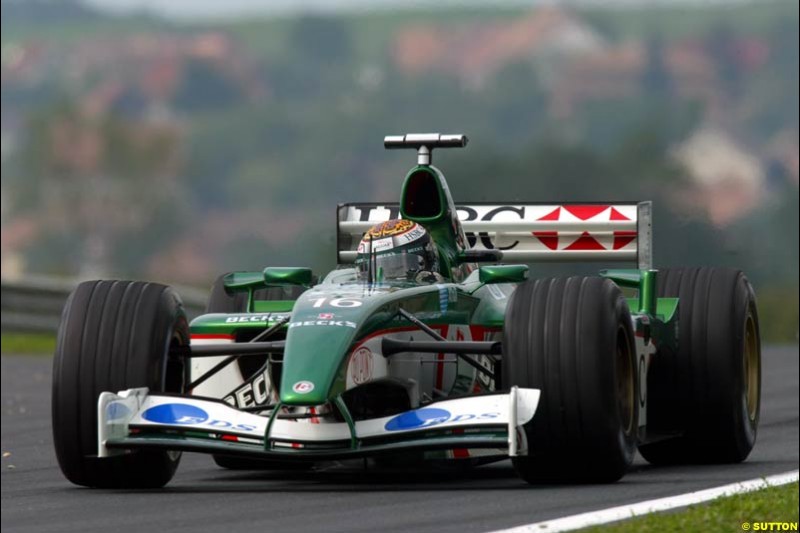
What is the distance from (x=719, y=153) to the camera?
61.5 ft

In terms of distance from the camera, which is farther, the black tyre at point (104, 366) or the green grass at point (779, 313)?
the green grass at point (779, 313)

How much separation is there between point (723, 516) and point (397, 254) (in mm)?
3276

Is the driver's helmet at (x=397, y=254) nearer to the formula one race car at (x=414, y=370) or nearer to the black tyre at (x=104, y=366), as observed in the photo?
the formula one race car at (x=414, y=370)

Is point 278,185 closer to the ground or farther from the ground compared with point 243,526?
farther from the ground

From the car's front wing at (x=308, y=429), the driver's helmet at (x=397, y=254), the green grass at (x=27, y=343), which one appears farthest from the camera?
the green grass at (x=27, y=343)

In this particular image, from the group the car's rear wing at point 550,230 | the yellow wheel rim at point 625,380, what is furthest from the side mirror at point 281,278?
the yellow wheel rim at point 625,380

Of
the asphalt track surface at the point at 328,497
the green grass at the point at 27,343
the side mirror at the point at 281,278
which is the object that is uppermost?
the side mirror at the point at 281,278

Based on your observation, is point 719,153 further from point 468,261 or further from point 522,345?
point 522,345

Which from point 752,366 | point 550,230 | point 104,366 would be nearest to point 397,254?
point 104,366

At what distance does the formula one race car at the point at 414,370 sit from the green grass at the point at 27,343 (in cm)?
1162

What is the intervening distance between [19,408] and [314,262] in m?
2.72

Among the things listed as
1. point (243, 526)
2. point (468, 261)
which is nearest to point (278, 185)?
point (468, 261)

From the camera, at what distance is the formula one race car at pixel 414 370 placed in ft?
30.9

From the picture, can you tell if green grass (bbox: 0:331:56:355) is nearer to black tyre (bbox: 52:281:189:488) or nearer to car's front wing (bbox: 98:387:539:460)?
black tyre (bbox: 52:281:189:488)
